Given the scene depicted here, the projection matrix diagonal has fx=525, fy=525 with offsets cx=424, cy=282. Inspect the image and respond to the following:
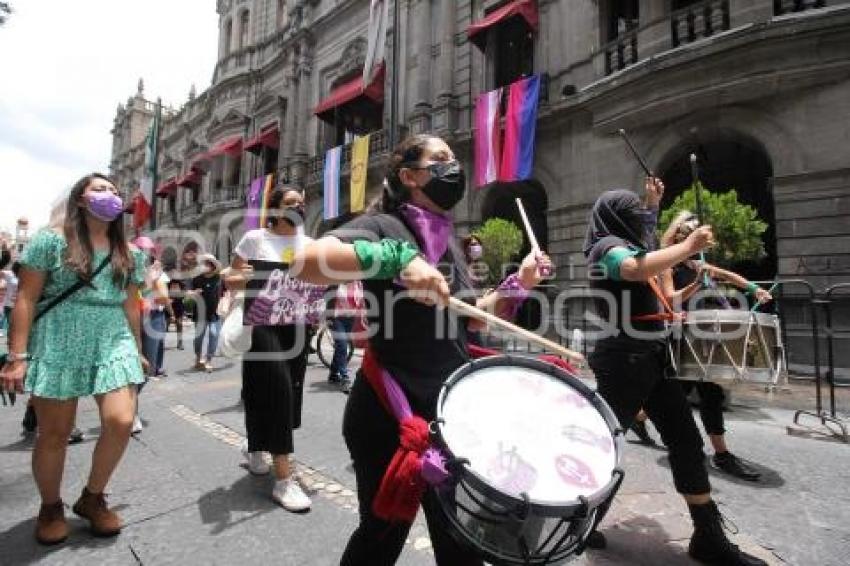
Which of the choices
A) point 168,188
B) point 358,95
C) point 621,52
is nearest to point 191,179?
point 168,188

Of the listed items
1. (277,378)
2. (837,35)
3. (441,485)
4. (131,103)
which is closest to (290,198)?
(277,378)

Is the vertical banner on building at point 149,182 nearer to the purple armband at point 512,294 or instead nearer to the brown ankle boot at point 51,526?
the brown ankle boot at point 51,526

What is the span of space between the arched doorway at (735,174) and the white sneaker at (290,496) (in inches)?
395

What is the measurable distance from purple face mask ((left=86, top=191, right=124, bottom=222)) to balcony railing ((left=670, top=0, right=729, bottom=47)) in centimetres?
1085

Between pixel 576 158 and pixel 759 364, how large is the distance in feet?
33.5

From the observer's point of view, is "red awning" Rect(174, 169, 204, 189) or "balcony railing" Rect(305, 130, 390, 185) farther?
"red awning" Rect(174, 169, 204, 189)

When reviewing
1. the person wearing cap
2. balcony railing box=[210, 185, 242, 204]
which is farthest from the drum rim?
balcony railing box=[210, 185, 242, 204]

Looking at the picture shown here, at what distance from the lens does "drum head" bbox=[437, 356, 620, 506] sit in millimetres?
1314

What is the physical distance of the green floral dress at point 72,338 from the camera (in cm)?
246

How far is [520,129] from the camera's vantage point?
12734mm

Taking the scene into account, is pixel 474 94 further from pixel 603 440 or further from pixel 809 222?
pixel 603 440

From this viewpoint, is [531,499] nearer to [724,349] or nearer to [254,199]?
[724,349]

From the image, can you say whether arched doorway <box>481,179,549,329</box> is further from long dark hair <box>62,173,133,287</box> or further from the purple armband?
the purple armband

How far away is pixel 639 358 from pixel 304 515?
188 cm
